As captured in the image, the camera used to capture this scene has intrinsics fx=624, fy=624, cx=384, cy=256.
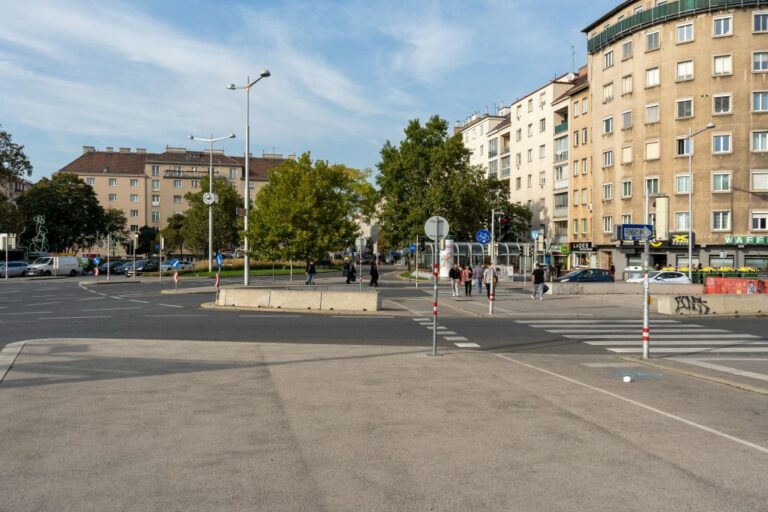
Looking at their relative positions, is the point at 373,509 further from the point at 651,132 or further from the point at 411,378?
the point at 651,132

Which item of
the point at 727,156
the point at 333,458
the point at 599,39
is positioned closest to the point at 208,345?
the point at 333,458

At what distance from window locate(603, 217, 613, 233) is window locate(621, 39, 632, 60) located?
1328cm

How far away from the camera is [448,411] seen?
757cm

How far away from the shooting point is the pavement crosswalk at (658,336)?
1430 centimetres

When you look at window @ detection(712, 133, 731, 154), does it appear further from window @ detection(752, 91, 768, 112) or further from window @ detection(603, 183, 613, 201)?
window @ detection(603, 183, 613, 201)

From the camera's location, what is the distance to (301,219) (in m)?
28.9

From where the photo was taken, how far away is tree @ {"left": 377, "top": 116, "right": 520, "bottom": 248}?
5441 centimetres

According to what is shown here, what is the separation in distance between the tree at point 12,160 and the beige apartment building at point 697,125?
55.0 m

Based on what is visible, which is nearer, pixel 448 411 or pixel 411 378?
pixel 448 411

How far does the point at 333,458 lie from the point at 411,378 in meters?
4.23

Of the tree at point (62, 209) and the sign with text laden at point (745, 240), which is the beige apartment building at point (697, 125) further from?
the tree at point (62, 209)

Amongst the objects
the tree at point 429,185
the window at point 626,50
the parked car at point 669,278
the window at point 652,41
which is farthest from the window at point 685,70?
the parked car at point 669,278

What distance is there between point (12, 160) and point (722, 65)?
62420mm

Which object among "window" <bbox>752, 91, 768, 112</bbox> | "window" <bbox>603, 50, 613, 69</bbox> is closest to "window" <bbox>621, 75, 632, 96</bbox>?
"window" <bbox>603, 50, 613, 69</bbox>
